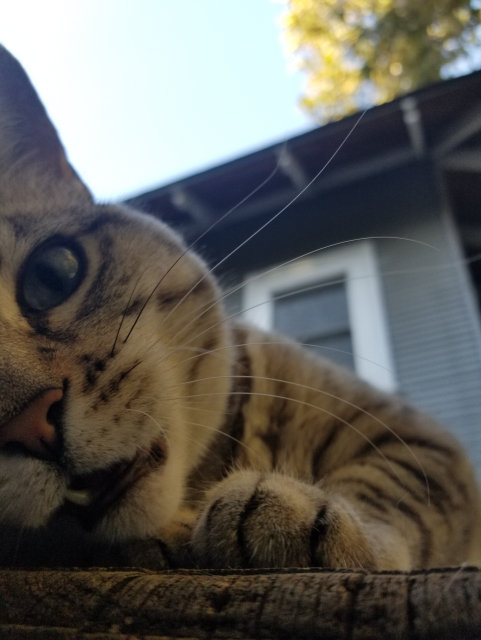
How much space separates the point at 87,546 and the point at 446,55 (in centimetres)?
249

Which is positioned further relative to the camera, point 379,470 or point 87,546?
point 379,470

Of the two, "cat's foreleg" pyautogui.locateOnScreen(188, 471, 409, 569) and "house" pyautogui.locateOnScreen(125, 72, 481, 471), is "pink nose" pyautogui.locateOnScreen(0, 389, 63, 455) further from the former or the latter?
"house" pyautogui.locateOnScreen(125, 72, 481, 471)

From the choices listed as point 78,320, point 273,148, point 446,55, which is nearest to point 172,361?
point 78,320

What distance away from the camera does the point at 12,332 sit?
2.05ft

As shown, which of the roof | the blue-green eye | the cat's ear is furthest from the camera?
the roof

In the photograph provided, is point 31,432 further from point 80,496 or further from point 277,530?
point 277,530

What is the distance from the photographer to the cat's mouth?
0.54 m

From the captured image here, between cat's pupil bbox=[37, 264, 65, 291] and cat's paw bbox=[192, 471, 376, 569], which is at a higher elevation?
cat's pupil bbox=[37, 264, 65, 291]

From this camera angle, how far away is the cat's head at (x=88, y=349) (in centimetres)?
54

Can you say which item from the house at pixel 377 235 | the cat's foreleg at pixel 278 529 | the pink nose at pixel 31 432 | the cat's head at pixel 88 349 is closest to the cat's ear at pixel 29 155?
the cat's head at pixel 88 349

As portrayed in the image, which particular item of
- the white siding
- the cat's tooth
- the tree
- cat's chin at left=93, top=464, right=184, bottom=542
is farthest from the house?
the cat's tooth

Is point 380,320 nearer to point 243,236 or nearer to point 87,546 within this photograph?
point 243,236

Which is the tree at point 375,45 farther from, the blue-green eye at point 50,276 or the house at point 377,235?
the blue-green eye at point 50,276

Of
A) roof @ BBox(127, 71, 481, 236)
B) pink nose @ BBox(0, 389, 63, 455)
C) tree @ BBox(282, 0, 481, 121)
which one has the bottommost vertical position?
pink nose @ BBox(0, 389, 63, 455)
